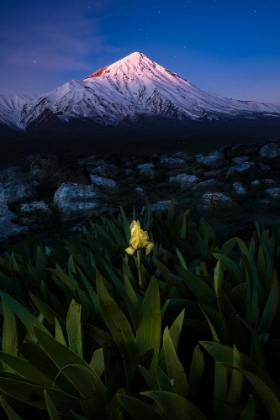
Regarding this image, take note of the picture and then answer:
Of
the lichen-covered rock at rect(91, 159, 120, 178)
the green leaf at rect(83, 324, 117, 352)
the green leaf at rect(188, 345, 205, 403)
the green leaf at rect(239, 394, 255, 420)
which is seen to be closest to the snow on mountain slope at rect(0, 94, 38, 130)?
the lichen-covered rock at rect(91, 159, 120, 178)

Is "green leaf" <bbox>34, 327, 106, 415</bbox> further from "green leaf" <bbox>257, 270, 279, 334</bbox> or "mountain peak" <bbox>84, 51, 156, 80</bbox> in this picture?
"mountain peak" <bbox>84, 51, 156, 80</bbox>

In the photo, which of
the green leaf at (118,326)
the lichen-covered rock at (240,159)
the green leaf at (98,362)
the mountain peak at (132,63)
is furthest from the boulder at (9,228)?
the mountain peak at (132,63)

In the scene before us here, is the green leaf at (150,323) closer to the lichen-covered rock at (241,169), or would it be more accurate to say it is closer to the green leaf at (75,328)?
the green leaf at (75,328)

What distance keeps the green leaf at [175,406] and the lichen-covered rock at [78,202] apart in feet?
17.6

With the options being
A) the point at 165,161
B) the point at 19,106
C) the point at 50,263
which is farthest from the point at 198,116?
the point at 50,263

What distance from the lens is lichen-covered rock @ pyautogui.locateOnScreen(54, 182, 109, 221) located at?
6.45 metres

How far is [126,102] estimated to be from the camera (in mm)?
156750

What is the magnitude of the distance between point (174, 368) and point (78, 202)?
20.3 ft

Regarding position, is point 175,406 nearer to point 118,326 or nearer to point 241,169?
point 118,326

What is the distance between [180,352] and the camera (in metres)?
1.38

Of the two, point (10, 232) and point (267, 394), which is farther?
point (10, 232)

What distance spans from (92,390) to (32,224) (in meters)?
6.01

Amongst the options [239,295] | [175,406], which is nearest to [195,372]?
[175,406]

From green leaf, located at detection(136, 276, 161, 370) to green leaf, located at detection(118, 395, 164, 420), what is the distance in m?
0.21
